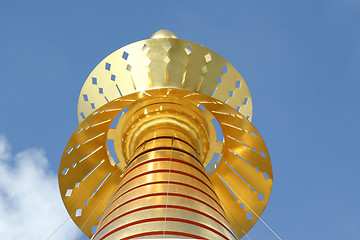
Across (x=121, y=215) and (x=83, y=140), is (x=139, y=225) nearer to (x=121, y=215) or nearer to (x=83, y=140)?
(x=121, y=215)

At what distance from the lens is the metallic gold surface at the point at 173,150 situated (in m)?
7.02

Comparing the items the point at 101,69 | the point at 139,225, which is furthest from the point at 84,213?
the point at 139,225

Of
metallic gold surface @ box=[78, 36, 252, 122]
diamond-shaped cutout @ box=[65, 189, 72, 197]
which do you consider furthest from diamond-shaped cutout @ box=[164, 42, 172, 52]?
diamond-shaped cutout @ box=[65, 189, 72, 197]

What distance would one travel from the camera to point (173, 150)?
20.9 feet

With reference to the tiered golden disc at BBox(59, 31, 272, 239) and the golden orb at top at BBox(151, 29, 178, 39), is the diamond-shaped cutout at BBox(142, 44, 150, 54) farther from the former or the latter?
the golden orb at top at BBox(151, 29, 178, 39)

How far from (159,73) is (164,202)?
216 cm

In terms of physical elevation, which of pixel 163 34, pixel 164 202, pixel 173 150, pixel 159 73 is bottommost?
pixel 164 202

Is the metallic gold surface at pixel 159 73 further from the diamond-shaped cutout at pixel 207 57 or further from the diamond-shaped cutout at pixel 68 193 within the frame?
the diamond-shaped cutout at pixel 68 193

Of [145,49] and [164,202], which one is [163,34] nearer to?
[145,49]

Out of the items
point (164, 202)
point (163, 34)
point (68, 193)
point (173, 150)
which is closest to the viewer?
point (164, 202)

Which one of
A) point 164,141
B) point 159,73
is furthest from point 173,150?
point 159,73

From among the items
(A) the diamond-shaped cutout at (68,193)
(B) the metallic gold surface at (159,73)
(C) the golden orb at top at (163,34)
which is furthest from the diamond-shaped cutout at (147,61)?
(A) the diamond-shaped cutout at (68,193)

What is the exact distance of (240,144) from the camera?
777cm

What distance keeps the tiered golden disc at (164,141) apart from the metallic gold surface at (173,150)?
2cm
